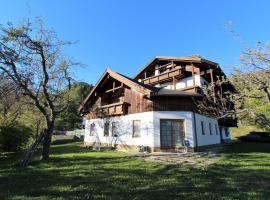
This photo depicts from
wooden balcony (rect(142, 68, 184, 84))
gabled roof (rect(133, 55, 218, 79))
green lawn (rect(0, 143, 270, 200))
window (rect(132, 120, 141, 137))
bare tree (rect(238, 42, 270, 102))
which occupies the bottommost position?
green lawn (rect(0, 143, 270, 200))

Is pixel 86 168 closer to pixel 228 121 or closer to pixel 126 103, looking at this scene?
pixel 126 103

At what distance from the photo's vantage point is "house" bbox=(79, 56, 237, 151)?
15.6m

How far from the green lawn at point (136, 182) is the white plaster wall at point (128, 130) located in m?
5.64

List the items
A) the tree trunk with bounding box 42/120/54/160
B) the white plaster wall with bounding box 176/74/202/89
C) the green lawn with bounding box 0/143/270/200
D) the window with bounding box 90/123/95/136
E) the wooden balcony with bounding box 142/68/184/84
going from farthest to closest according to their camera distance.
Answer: the window with bounding box 90/123/95/136 < the wooden balcony with bounding box 142/68/184/84 < the white plaster wall with bounding box 176/74/202/89 < the tree trunk with bounding box 42/120/54/160 < the green lawn with bounding box 0/143/270/200

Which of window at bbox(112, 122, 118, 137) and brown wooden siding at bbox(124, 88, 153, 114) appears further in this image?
window at bbox(112, 122, 118, 137)

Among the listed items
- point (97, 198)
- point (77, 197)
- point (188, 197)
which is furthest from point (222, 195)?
point (77, 197)

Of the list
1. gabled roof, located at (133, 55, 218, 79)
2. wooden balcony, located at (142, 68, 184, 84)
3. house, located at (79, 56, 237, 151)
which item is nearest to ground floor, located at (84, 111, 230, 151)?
house, located at (79, 56, 237, 151)

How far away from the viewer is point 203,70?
62.3 feet

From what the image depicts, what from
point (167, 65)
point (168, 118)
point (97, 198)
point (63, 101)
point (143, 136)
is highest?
point (167, 65)

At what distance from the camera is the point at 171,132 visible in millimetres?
15586

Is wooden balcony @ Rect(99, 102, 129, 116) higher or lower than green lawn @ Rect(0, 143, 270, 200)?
higher

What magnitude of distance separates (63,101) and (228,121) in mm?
19352

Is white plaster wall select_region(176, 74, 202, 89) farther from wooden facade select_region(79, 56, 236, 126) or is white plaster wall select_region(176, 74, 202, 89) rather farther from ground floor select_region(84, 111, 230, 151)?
ground floor select_region(84, 111, 230, 151)

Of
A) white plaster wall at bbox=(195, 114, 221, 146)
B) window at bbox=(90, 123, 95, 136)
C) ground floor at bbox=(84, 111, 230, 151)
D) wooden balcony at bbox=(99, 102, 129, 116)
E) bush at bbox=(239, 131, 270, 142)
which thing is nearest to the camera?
ground floor at bbox=(84, 111, 230, 151)
